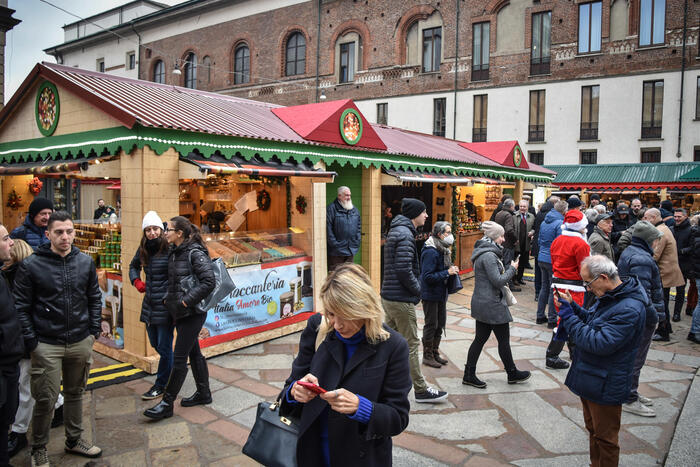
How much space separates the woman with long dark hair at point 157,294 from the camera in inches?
183

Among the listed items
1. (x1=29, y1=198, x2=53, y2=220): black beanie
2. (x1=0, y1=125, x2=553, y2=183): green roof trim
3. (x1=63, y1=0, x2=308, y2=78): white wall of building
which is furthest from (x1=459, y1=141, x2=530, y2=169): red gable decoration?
(x1=63, y1=0, x2=308, y2=78): white wall of building

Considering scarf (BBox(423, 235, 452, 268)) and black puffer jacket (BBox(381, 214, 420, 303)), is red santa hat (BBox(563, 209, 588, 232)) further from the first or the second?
black puffer jacket (BBox(381, 214, 420, 303))

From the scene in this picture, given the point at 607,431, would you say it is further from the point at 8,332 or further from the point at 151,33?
the point at 151,33

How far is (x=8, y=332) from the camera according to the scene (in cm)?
306

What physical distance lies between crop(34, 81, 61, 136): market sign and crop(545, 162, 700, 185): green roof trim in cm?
2169

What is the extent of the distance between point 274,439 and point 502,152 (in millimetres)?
13740

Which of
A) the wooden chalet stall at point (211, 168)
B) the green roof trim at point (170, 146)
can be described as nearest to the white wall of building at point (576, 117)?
the green roof trim at point (170, 146)

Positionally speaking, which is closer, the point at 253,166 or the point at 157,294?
the point at 157,294

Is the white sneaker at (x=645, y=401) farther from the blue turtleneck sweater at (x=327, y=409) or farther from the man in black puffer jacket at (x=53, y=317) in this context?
the man in black puffer jacket at (x=53, y=317)

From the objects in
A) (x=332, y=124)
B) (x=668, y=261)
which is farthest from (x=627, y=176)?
(x=332, y=124)

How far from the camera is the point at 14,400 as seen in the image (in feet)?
10.6

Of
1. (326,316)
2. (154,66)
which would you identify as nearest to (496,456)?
(326,316)

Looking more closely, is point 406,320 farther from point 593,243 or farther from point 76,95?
point 76,95

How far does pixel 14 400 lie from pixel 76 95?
461 centimetres
